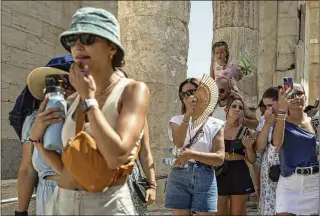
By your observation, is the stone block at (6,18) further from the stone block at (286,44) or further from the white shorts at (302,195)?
the white shorts at (302,195)

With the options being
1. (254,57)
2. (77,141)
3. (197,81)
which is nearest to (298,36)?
(254,57)

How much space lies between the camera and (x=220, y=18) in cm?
1023

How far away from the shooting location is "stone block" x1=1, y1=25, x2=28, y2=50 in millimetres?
9430

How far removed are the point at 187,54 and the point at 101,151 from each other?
5.30 meters

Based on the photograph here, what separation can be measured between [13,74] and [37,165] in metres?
6.36

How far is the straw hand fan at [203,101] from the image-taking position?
493 centimetres

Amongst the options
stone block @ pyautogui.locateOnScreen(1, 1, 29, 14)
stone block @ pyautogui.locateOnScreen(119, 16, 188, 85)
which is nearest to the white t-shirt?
stone block @ pyautogui.locateOnScreen(119, 16, 188, 85)

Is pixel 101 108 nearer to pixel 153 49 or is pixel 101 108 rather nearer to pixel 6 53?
pixel 153 49

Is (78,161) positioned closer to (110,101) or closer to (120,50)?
(110,101)

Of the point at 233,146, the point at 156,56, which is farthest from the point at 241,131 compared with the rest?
the point at 156,56

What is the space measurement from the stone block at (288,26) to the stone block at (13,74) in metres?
5.60

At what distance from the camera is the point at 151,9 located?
7262 millimetres

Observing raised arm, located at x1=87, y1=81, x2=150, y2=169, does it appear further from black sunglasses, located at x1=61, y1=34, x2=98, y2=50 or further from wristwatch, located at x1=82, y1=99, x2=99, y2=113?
black sunglasses, located at x1=61, y1=34, x2=98, y2=50

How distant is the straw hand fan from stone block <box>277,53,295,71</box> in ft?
23.6
